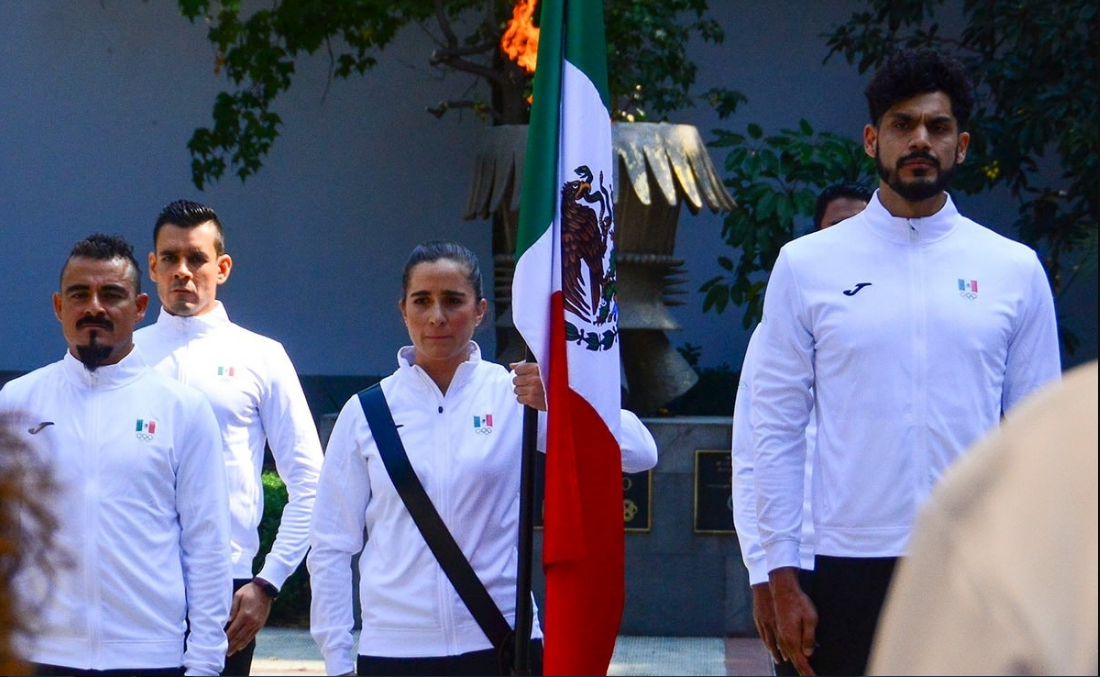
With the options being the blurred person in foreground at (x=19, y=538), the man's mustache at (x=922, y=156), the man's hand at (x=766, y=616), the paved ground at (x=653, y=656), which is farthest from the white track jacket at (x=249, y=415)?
the blurred person in foreground at (x=19, y=538)

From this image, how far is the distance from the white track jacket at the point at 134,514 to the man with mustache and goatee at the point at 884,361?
1485 millimetres

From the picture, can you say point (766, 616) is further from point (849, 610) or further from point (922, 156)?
point (922, 156)

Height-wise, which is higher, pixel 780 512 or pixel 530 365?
pixel 530 365

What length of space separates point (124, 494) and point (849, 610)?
73.2 inches

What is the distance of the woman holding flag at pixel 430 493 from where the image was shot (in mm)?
3852

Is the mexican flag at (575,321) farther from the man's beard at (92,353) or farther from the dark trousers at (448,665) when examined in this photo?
the man's beard at (92,353)

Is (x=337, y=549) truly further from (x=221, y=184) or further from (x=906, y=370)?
(x=221, y=184)

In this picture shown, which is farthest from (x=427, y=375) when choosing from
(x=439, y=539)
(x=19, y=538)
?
(x=19, y=538)

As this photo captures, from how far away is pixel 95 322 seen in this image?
4.30 metres

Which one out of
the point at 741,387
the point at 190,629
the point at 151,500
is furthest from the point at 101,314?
the point at 741,387

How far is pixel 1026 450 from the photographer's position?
0.96m

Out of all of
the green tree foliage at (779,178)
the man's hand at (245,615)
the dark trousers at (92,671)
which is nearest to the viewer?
the dark trousers at (92,671)

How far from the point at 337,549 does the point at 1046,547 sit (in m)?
3.28

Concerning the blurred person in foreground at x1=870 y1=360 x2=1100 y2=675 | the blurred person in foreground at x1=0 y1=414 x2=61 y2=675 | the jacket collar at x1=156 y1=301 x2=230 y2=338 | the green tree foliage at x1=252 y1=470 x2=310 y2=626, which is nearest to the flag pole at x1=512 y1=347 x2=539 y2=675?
the jacket collar at x1=156 y1=301 x2=230 y2=338
